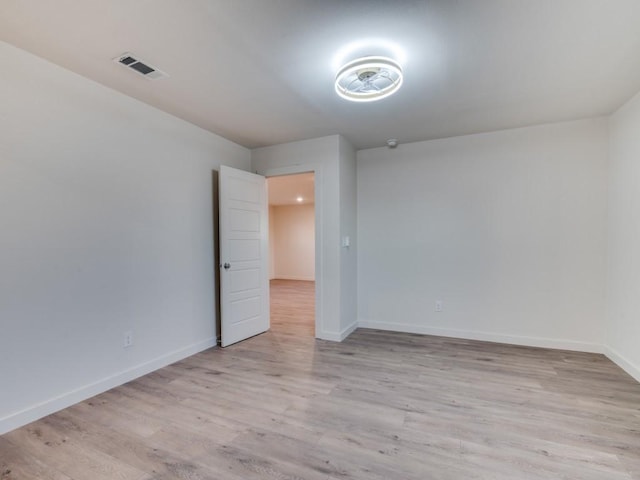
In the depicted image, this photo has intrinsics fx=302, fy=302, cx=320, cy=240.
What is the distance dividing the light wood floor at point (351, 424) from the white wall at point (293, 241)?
637 cm

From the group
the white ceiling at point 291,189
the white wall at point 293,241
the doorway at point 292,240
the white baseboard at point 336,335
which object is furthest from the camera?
the white wall at point 293,241

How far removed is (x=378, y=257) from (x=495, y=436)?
2507mm

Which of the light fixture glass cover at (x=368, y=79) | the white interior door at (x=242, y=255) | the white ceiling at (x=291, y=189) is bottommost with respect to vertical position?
the white interior door at (x=242, y=255)

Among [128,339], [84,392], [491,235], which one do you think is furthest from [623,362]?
[84,392]

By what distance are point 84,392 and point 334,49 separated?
10.0 feet

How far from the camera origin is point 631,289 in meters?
2.71

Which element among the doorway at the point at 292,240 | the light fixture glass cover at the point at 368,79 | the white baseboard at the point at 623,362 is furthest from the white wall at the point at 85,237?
the doorway at the point at 292,240

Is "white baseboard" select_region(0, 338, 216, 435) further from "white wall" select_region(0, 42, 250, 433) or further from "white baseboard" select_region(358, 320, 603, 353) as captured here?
"white baseboard" select_region(358, 320, 603, 353)

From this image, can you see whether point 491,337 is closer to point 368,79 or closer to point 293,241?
point 368,79

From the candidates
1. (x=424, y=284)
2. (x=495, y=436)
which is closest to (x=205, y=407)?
(x=495, y=436)

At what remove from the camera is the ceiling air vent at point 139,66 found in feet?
6.72

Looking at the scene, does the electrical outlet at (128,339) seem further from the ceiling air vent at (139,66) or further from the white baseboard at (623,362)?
the white baseboard at (623,362)

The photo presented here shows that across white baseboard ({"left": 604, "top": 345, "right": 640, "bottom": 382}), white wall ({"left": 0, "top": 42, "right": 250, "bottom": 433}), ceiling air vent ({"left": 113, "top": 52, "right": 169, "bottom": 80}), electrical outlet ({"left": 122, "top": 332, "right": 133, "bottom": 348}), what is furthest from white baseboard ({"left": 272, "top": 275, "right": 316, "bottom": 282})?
ceiling air vent ({"left": 113, "top": 52, "right": 169, "bottom": 80})

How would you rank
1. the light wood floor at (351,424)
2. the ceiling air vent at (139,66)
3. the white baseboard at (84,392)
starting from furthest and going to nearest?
the ceiling air vent at (139,66) < the white baseboard at (84,392) < the light wood floor at (351,424)
